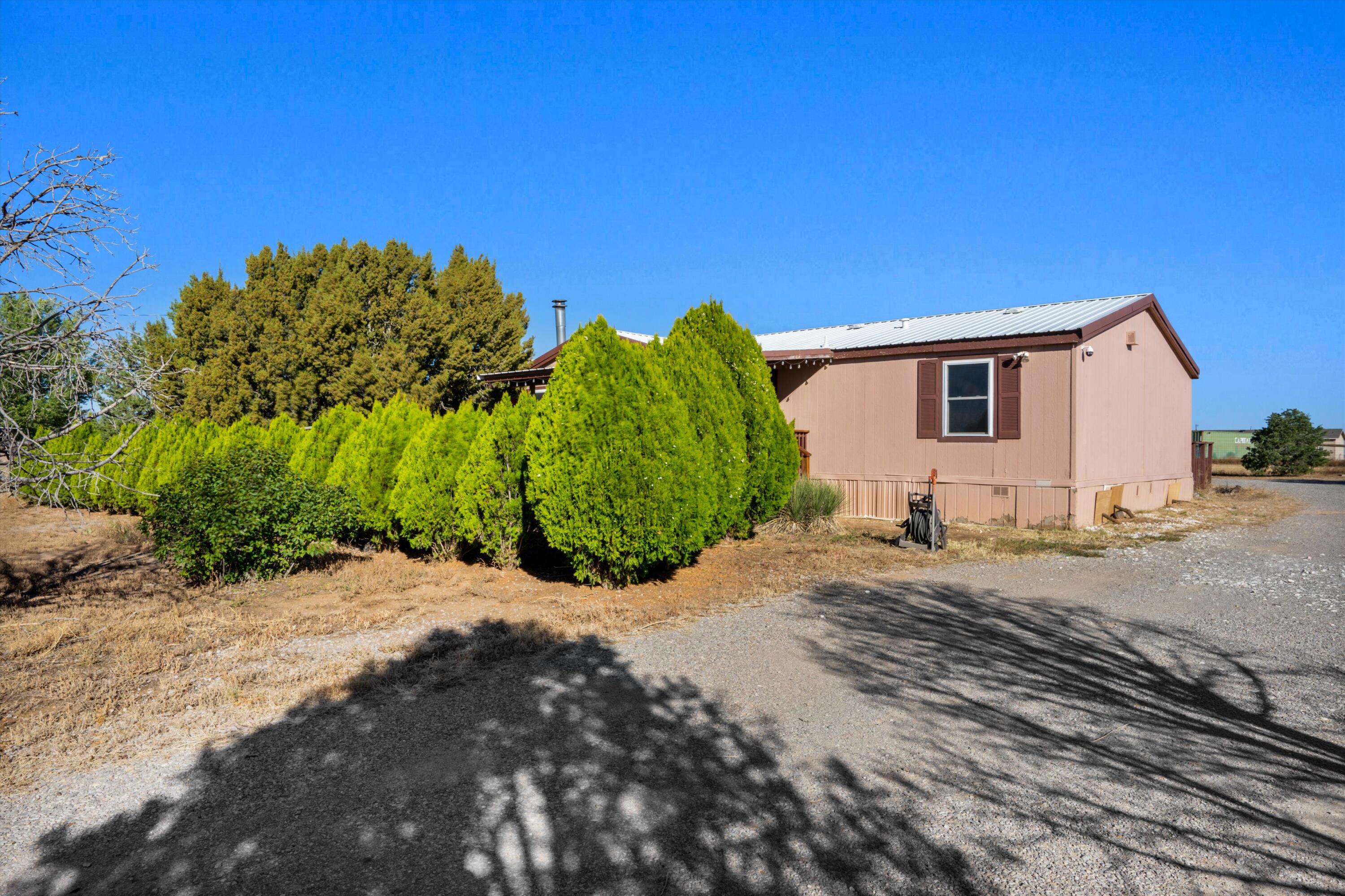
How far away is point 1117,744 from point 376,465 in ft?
25.4

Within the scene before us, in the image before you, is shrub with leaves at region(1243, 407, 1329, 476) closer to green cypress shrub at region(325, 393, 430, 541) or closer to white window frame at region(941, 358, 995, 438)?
white window frame at region(941, 358, 995, 438)

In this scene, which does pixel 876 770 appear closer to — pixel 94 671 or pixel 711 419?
pixel 94 671

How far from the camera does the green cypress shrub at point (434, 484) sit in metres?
8.21

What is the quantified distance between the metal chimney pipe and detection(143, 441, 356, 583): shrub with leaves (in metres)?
12.6

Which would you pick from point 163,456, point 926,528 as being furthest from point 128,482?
point 926,528

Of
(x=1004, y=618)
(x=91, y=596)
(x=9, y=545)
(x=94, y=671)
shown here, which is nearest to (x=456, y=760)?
(x=94, y=671)

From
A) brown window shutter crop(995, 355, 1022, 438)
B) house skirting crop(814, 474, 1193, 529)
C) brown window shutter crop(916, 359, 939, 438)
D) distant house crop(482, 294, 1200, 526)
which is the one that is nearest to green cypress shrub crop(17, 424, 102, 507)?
distant house crop(482, 294, 1200, 526)

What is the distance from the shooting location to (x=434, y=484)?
27.0ft

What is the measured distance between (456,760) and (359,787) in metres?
0.42

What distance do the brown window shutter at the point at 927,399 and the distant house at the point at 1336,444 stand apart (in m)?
28.2

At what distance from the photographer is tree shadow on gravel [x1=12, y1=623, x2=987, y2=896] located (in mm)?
2582

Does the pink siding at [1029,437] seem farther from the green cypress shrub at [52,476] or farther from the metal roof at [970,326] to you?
the green cypress shrub at [52,476]

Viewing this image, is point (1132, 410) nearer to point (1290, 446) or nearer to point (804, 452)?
point (804, 452)

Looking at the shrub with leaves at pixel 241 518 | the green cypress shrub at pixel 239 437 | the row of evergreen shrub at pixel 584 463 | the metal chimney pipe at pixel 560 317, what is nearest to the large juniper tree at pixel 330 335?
the metal chimney pipe at pixel 560 317
